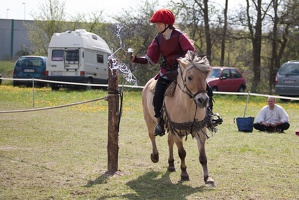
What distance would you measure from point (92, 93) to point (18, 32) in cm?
3128

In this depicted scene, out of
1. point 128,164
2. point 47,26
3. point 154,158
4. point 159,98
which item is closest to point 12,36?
point 47,26

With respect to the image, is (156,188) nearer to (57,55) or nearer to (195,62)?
(195,62)

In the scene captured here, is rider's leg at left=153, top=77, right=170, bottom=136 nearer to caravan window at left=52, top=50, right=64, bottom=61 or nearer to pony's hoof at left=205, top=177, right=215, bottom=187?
pony's hoof at left=205, top=177, right=215, bottom=187

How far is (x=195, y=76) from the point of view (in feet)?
21.9

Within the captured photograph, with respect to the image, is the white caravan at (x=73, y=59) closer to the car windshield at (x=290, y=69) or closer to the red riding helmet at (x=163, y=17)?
the car windshield at (x=290, y=69)

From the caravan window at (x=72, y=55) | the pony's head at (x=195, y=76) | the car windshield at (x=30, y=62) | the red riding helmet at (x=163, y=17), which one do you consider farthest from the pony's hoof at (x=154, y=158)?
the car windshield at (x=30, y=62)

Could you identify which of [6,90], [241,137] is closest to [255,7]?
[6,90]

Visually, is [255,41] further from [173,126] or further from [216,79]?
[173,126]

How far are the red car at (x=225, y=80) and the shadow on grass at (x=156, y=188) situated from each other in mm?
17589

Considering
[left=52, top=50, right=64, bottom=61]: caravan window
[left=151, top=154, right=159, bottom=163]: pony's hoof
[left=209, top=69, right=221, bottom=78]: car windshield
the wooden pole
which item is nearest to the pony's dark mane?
the wooden pole

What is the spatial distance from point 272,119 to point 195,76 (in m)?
7.39

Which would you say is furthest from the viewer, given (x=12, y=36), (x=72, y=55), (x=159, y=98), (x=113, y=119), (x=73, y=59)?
(x=12, y=36)

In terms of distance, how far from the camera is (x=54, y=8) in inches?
1655

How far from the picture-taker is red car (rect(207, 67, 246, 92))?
2520cm
